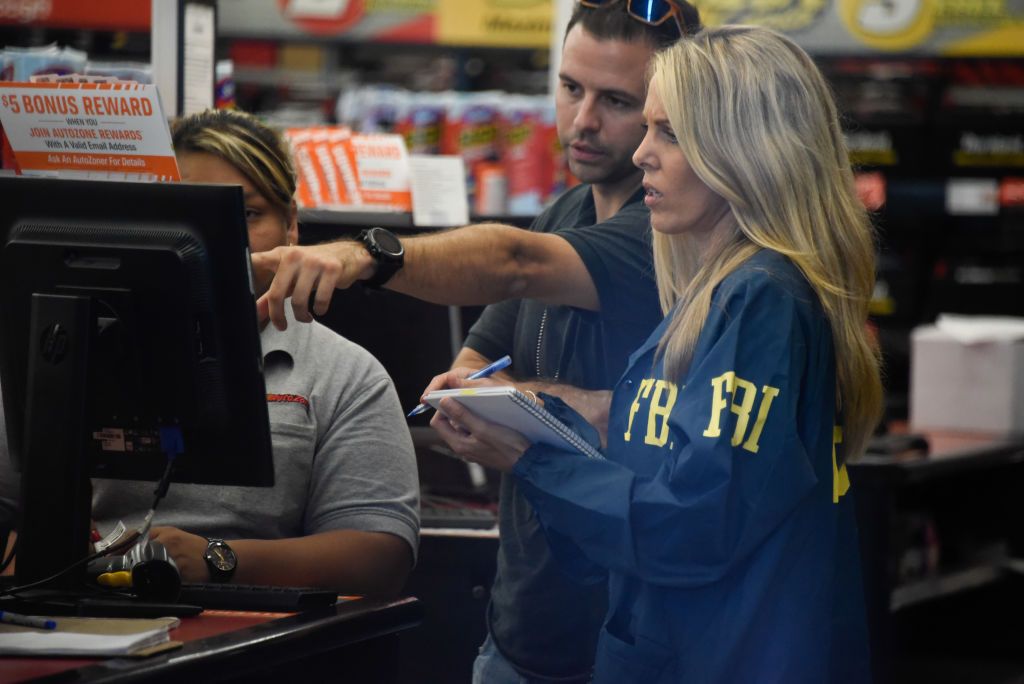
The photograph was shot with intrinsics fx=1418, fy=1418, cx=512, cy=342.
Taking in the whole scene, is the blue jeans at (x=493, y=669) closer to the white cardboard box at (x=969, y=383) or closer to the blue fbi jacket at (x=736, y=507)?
the blue fbi jacket at (x=736, y=507)

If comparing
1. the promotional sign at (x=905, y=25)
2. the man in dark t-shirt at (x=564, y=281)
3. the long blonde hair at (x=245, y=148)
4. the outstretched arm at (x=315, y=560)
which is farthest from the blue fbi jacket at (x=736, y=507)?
the promotional sign at (x=905, y=25)

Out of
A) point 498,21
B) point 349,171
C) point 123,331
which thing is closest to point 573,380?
point 123,331

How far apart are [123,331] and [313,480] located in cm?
45

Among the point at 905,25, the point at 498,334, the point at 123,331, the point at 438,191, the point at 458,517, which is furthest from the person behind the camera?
the point at 905,25

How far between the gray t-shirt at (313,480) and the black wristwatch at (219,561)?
0.52ft

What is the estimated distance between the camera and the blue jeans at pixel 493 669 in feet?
7.30

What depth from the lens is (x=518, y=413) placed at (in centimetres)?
176

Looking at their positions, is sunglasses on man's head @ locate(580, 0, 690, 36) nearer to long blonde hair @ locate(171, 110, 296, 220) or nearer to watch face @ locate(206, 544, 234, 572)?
long blonde hair @ locate(171, 110, 296, 220)

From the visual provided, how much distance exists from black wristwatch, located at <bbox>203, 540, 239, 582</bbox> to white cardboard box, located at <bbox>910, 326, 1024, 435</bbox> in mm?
3890

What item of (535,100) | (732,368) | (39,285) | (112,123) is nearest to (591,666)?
(732,368)

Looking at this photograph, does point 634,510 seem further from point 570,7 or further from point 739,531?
point 570,7

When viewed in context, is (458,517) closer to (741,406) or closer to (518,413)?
(518,413)

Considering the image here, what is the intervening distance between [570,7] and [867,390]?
2.18m

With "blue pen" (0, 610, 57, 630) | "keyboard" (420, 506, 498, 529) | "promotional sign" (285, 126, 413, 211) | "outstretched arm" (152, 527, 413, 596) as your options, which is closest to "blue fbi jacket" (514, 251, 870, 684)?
"outstretched arm" (152, 527, 413, 596)
